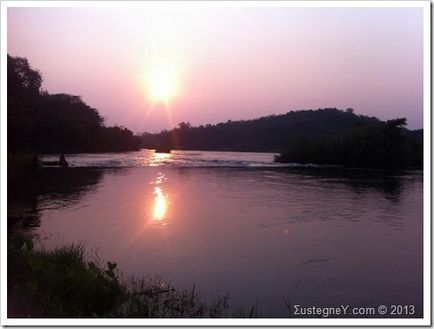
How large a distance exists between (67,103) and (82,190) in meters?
9.02

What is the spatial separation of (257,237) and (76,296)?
692 cm

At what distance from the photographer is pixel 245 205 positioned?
1870cm

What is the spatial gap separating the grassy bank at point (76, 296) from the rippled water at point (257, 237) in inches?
34.9

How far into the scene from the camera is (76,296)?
6320 millimetres

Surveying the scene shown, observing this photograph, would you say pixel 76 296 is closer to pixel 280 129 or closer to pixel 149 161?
pixel 280 129

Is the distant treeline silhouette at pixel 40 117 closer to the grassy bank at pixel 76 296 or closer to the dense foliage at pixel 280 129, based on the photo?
the grassy bank at pixel 76 296

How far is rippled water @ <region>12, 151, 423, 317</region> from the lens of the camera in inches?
327

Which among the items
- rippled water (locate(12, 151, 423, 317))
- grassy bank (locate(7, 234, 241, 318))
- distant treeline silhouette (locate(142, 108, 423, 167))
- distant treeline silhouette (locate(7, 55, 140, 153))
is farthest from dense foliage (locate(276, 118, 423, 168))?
grassy bank (locate(7, 234, 241, 318))

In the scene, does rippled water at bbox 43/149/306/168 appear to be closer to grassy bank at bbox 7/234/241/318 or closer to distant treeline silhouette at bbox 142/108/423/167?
distant treeline silhouette at bbox 142/108/423/167

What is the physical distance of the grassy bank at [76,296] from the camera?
233 inches

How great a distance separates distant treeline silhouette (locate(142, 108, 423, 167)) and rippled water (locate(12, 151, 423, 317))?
12151 millimetres

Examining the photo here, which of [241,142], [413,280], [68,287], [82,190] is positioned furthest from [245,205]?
[241,142]

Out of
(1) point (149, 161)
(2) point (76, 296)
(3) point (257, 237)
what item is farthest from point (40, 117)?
(1) point (149, 161)

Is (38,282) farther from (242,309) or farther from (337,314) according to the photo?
(337,314)
